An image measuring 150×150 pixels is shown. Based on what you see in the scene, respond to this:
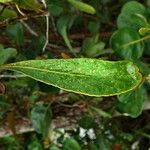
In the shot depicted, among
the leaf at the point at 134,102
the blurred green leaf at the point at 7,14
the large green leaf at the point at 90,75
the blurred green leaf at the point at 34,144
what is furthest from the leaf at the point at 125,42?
the blurred green leaf at the point at 34,144

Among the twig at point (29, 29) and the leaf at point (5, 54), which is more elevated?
the leaf at point (5, 54)

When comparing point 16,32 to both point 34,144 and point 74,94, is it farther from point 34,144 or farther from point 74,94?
point 34,144

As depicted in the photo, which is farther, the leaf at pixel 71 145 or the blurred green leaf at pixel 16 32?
the leaf at pixel 71 145

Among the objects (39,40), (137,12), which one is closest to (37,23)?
(39,40)

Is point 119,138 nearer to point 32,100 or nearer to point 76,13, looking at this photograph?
point 32,100

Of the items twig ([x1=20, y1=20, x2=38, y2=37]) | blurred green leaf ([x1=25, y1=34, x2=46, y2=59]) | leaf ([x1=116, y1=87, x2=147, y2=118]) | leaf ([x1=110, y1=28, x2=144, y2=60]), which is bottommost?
leaf ([x1=116, y1=87, x2=147, y2=118])

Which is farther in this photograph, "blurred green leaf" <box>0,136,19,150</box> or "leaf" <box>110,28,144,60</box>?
"blurred green leaf" <box>0,136,19,150</box>

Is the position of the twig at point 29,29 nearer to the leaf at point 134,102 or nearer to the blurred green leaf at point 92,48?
the blurred green leaf at point 92,48

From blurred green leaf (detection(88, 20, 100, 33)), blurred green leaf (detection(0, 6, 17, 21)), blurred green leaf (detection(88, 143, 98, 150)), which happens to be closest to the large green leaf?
blurred green leaf (detection(0, 6, 17, 21))

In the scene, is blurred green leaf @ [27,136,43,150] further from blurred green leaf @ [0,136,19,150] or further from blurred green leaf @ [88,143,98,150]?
blurred green leaf @ [88,143,98,150]
